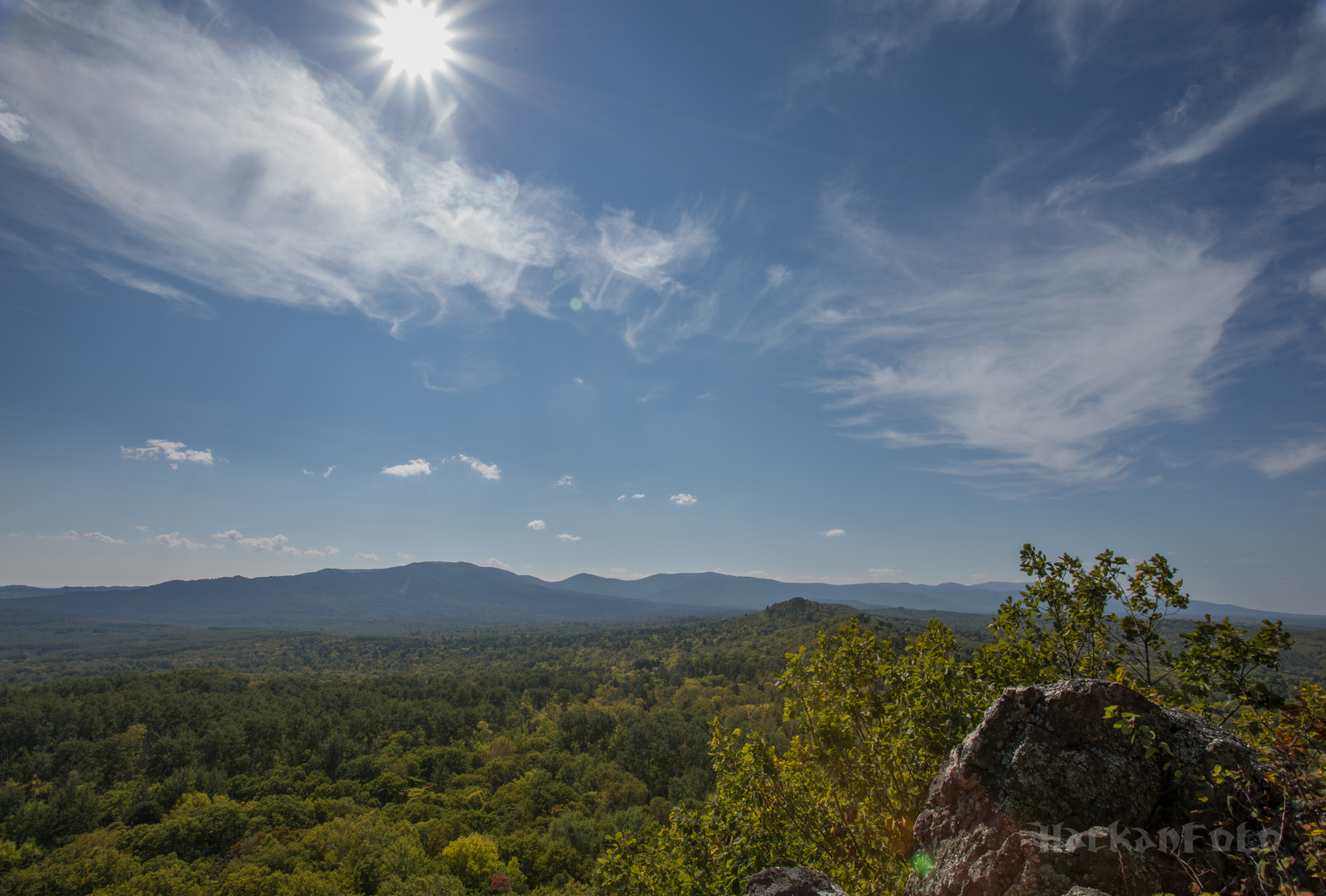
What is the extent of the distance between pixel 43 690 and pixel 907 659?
170 meters

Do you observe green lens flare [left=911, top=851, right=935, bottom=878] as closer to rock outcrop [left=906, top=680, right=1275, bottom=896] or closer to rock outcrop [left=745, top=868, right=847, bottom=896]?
rock outcrop [left=906, top=680, right=1275, bottom=896]

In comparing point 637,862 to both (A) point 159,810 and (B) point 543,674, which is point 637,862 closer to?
(A) point 159,810

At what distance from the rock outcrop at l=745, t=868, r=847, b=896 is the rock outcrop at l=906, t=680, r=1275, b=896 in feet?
4.00

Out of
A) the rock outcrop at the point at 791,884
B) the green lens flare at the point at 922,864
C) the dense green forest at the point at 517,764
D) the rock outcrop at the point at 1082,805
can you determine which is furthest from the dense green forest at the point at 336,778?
the rock outcrop at the point at 1082,805

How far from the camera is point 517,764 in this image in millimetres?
78812

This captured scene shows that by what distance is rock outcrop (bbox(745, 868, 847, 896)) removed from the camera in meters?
7.32

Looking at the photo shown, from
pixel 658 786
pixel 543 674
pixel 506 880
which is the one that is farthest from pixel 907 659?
pixel 543 674

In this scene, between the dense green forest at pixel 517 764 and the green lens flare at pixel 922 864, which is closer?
the green lens flare at pixel 922 864

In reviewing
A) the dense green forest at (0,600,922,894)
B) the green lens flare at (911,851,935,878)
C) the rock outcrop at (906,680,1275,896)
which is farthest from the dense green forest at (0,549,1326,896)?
the rock outcrop at (906,680,1275,896)

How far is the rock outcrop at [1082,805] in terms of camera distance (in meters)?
5.19

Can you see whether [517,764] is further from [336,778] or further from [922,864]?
[922,864]

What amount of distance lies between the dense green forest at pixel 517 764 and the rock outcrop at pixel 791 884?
4.04ft

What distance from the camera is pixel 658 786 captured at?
8019cm

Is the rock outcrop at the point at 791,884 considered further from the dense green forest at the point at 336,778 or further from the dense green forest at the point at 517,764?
the dense green forest at the point at 336,778
